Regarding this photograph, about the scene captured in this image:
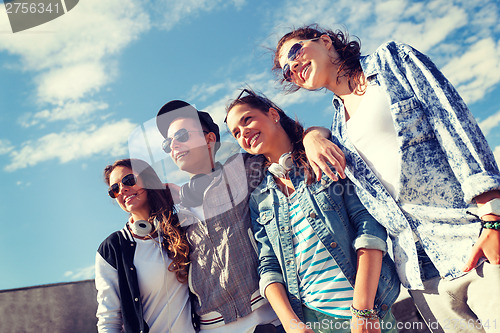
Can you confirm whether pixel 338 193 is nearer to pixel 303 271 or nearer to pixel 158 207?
pixel 303 271

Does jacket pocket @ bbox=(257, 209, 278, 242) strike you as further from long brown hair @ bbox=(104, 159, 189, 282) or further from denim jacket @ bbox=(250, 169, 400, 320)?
long brown hair @ bbox=(104, 159, 189, 282)

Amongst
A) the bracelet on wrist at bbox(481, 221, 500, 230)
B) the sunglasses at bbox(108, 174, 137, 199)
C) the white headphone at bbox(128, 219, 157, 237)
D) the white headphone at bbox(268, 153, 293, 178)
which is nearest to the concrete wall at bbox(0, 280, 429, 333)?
the sunglasses at bbox(108, 174, 137, 199)

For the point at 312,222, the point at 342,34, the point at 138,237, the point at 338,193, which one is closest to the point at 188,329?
the point at 138,237

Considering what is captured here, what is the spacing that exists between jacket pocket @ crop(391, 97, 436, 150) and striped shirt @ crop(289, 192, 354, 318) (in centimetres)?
88

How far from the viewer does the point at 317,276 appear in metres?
2.72

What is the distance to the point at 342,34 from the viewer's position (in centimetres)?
321

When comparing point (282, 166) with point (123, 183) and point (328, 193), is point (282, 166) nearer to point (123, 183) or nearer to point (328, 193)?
point (328, 193)

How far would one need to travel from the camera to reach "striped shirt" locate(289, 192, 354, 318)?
103 inches

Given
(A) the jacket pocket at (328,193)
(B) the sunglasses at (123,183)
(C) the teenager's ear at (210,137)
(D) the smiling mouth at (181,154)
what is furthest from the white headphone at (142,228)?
(A) the jacket pocket at (328,193)

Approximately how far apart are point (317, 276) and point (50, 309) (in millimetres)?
4502

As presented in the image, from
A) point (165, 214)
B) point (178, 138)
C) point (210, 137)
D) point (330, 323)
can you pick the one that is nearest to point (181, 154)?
point (178, 138)

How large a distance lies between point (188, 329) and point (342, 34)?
2750 millimetres

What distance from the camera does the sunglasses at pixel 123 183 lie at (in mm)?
3881

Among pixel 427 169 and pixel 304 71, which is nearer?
pixel 427 169
